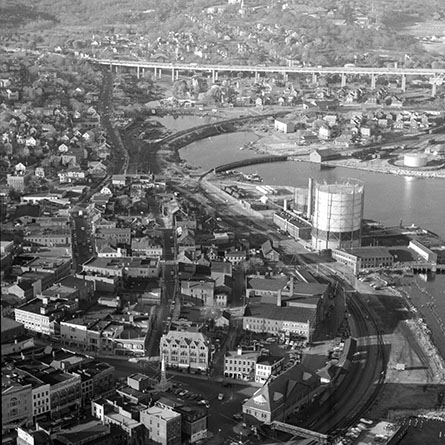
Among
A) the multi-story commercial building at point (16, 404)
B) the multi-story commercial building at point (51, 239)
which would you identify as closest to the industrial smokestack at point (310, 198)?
the multi-story commercial building at point (51, 239)

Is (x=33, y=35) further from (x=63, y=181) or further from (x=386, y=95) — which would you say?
(x=63, y=181)

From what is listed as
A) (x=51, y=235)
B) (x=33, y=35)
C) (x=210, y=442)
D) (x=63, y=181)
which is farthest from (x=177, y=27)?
(x=210, y=442)

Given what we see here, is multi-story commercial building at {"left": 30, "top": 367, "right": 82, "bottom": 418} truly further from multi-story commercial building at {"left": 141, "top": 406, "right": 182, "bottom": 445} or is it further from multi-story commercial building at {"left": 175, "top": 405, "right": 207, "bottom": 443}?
multi-story commercial building at {"left": 175, "top": 405, "right": 207, "bottom": 443}

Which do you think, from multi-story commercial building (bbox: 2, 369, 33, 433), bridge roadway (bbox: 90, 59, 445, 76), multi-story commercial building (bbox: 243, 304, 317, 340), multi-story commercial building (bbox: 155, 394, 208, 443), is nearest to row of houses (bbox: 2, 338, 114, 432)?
multi-story commercial building (bbox: 2, 369, 33, 433)

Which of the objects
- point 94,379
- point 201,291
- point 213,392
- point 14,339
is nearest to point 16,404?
point 94,379

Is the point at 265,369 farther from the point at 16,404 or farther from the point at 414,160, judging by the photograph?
the point at 414,160

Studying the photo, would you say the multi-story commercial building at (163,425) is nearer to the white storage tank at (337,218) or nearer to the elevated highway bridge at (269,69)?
the white storage tank at (337,218)
